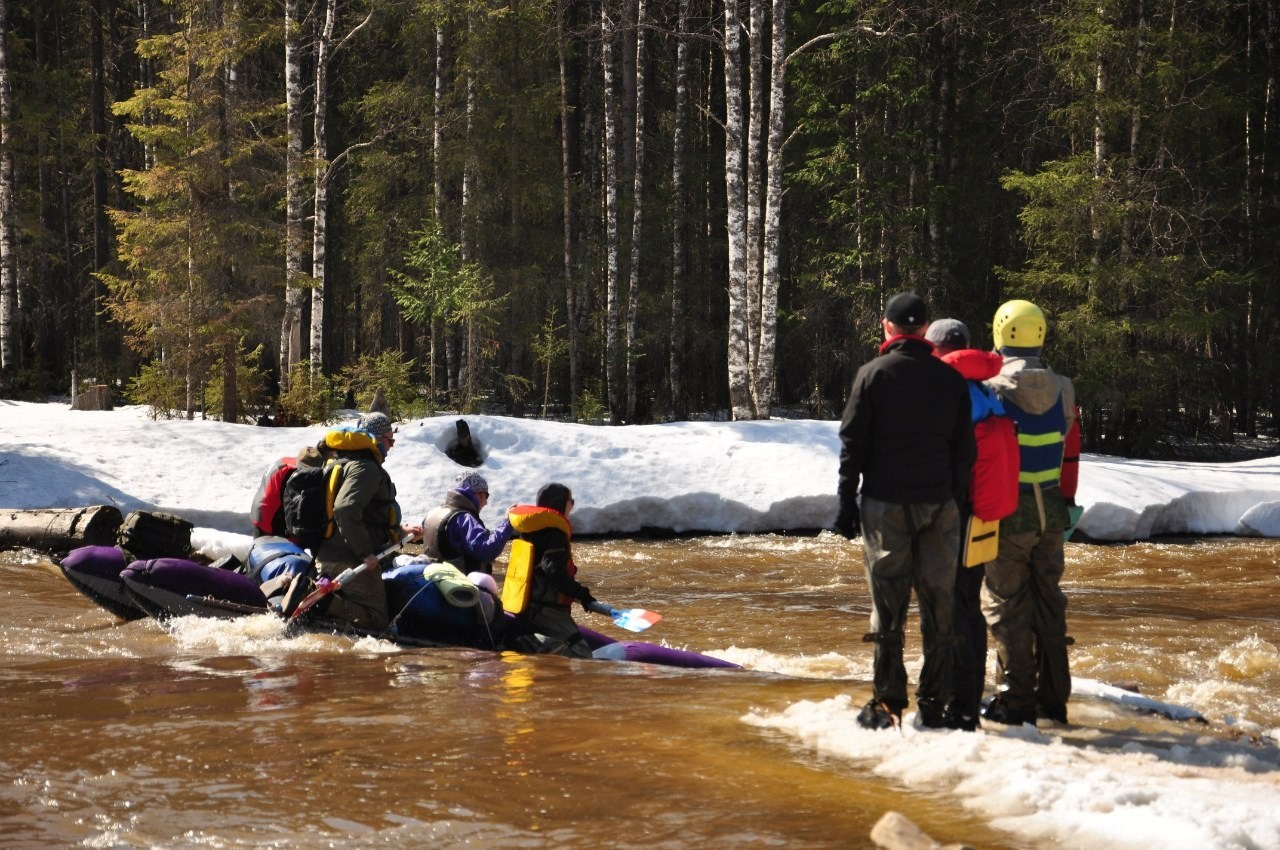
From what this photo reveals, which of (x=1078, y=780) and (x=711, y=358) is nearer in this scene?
(x=1078, y=780)

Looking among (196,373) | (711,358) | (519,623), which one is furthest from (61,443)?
(711,358)

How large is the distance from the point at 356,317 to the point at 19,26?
37.9 ft

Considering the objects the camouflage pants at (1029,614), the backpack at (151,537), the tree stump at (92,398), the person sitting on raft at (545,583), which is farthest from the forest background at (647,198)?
the camouflage pants at (1029,614)

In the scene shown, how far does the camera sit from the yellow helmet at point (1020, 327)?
5980 mm

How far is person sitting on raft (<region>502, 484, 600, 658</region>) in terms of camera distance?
7.72 m

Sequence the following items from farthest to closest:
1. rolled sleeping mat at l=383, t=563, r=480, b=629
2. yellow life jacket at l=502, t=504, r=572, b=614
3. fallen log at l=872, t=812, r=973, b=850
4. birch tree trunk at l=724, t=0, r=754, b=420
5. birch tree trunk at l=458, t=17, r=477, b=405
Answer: birch tree trunk at l=458, t=17, r=477, b=405 < birch tree trunk at l=724, t=0, r=754, b=420 < rolled sleeping mat at l=383, t=563, r=480, b=629 < yellow life jacket at l=502, t=504, r=572, b=614 < fallen log at l=872, t=812, r=973, b=850

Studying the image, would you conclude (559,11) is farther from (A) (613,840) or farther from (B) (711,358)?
(A) (613,840)

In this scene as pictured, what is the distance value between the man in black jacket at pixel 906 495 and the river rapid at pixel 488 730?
405 millimetres

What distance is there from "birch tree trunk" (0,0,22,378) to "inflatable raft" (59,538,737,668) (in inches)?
682

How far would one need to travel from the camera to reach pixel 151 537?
909 cm

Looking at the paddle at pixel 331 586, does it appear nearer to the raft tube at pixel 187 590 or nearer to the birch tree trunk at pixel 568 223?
the raft tube at pixel 187 590

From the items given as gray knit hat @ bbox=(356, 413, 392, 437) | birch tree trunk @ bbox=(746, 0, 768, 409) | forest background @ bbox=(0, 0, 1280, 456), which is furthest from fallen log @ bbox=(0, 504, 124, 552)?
birch tree trunk @ bbox=(746, 0, 768, 409)

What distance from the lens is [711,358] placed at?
90.8 ft

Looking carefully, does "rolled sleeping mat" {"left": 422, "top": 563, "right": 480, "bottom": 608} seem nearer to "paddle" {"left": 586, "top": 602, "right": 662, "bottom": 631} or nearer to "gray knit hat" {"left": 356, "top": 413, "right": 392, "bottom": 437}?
"paddle" {"left": 586, "top": 602, "right": 662, "bottom": 631}
